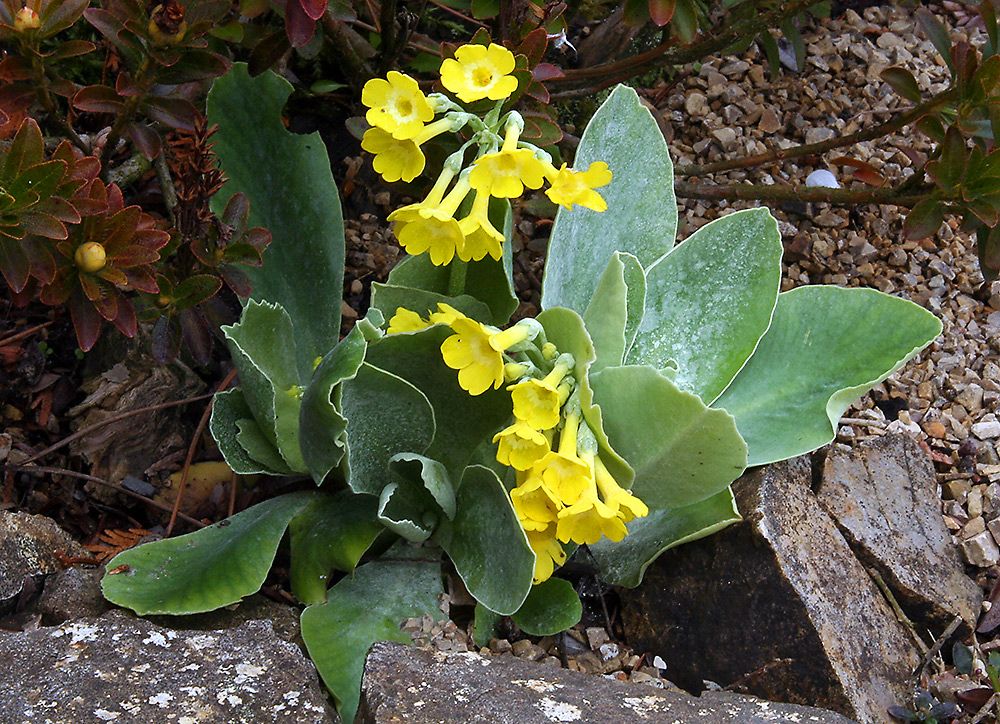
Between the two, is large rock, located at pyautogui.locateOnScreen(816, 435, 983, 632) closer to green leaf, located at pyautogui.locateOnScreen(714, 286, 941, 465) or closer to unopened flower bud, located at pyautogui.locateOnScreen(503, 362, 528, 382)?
green leaf, located at pyautogui.locateOnScreen(714, 286, 941, 465)

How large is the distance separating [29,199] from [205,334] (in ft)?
1.30

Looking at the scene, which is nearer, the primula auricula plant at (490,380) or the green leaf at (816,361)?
the primula auricula plant at (490,380)

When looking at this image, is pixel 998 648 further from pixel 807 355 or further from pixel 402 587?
pixel 402 587

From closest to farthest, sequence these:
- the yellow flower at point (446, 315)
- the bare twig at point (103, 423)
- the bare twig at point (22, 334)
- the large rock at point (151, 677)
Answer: the large rock at point (151, 677)
the yellow flower at point (446, 315)
the bare twig at point (103, 423)
the bare twig at point (22, 334)

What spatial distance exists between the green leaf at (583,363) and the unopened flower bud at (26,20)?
0.86 m

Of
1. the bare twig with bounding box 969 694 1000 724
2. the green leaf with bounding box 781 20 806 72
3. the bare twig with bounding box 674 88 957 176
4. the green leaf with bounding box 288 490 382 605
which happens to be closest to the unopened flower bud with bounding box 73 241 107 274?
the green leaf with bounding box 288 490 382 605

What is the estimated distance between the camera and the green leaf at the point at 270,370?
58.3 inches

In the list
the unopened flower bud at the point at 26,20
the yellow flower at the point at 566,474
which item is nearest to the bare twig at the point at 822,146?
the yellow flower at the point at 566,474

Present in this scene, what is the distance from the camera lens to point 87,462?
1.76 m

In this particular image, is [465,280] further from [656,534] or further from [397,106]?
[656,534]

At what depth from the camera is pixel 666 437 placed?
129 cm

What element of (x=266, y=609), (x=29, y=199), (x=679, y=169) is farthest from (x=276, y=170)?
(x=679, y=169)

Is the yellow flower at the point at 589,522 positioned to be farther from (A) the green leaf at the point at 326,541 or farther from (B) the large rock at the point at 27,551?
(B) the large rock at the point at 27,551

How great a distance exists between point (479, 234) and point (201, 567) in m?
0.69
